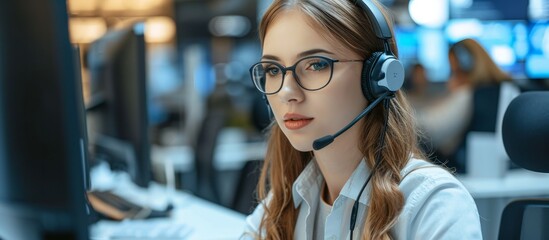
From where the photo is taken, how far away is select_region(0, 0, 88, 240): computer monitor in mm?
558

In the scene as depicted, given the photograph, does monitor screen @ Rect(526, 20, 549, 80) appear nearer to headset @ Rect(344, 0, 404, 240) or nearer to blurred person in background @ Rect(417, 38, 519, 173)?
blurred person in background @ Rect(417, 38, 519, 173)

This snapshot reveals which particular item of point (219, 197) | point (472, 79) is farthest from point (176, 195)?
point (472, 79)

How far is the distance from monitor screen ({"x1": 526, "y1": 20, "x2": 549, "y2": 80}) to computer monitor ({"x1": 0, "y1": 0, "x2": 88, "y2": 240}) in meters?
4.59

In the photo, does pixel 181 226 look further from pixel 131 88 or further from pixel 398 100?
pixel 398 100

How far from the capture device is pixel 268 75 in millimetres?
1101

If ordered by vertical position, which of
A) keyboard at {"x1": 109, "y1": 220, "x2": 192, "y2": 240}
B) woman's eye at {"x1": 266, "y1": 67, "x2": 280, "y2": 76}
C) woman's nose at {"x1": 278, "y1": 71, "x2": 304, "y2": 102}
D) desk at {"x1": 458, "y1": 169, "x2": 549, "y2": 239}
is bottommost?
desk at {"x1": 458, "y1": 169, "x2": 549, "y2": 239}

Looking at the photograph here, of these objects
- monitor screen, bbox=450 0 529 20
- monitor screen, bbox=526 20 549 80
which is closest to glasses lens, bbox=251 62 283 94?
monitor screen, bbox=526 20 549 80

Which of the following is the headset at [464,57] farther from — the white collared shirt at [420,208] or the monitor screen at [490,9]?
the white collared shirt at [420,208]

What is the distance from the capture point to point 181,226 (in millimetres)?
1865

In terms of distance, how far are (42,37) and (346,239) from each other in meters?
0.67

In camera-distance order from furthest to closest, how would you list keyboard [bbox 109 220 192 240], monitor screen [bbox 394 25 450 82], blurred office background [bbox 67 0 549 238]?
monitor screen [bbox 394 25 450 82] < blurred office background [bbox 67 0 549 238] < keyboard [bbox 109 220 192 240]

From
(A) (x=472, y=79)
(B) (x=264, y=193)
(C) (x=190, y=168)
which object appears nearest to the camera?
(B) (x=264, y=193)

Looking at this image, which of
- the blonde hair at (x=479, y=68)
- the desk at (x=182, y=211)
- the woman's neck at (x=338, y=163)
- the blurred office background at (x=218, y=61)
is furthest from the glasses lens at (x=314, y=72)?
the blonde hair at (x=479, y=68)

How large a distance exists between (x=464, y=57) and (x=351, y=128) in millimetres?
2326
